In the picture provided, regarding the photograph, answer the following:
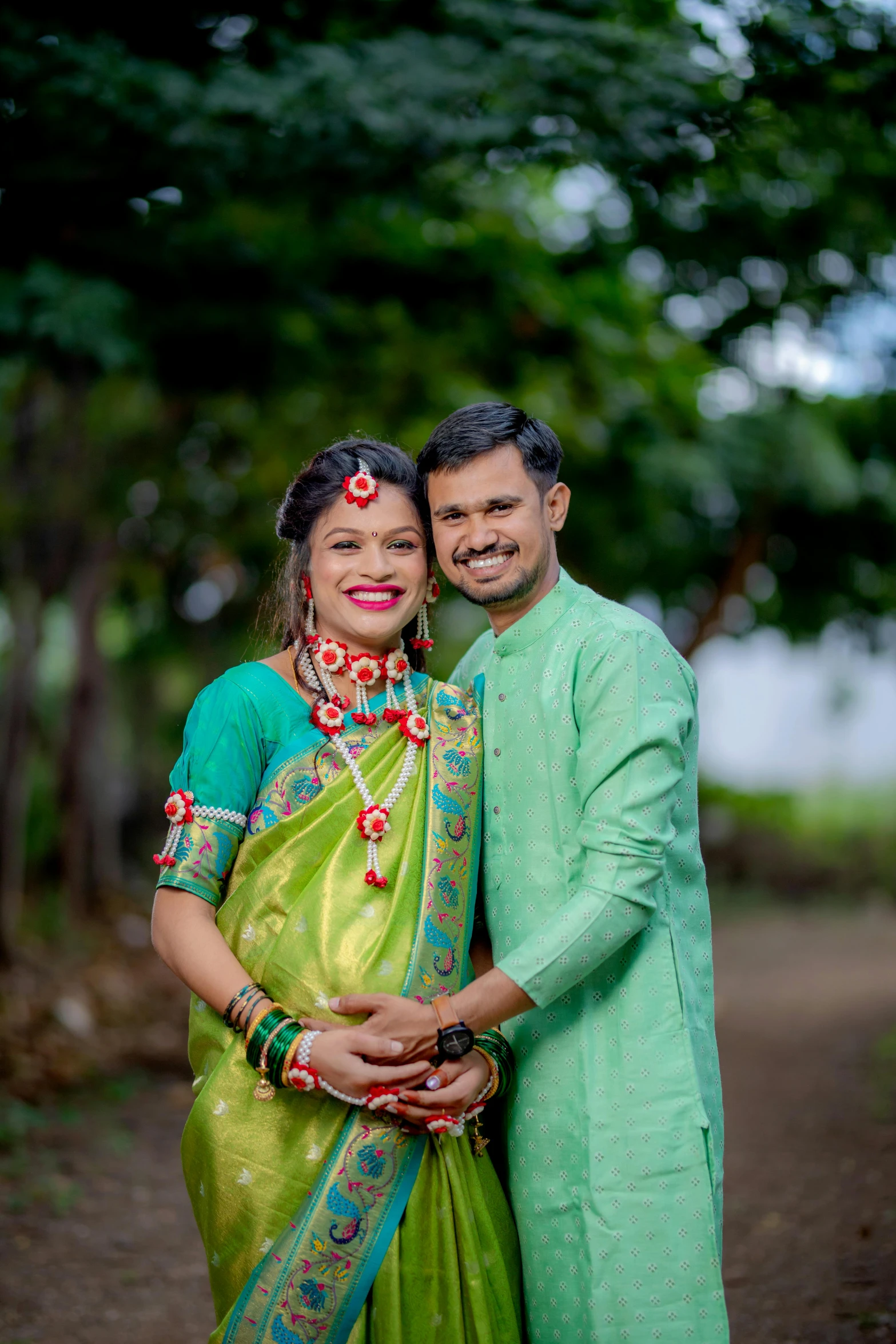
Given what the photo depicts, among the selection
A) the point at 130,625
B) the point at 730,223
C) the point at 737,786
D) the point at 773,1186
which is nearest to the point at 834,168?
the point at 730,223

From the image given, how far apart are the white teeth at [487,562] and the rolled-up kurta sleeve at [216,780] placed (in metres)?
0.51

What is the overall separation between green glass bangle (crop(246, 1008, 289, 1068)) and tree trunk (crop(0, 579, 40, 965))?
7.43 meters

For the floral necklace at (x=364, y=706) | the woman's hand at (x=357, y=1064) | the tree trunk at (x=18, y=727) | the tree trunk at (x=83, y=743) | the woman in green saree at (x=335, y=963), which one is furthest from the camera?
the tree trunk at (x=83, y=743)

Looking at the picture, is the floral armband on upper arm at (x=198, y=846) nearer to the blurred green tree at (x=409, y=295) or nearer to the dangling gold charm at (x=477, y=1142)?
the dangling gold charm at (x=477, y=1142)

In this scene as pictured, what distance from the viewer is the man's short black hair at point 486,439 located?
243 cm

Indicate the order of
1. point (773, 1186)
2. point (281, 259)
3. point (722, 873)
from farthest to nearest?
point (722, 873) < point (281, 259) < point (773, 1186)

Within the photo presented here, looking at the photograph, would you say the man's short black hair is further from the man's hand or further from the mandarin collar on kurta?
the man's hand

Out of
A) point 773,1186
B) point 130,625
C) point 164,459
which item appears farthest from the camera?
point 130,625

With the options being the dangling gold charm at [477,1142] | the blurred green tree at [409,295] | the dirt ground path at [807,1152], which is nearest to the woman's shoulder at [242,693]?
the dangling gold charm at [477,1142]

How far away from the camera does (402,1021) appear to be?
215 centimetres

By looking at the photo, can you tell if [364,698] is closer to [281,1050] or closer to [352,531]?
[352,531]

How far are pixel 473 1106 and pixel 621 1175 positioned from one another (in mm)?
293

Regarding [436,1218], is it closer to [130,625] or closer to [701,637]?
[701,637]

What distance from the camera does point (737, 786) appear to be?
17078 millimetres
